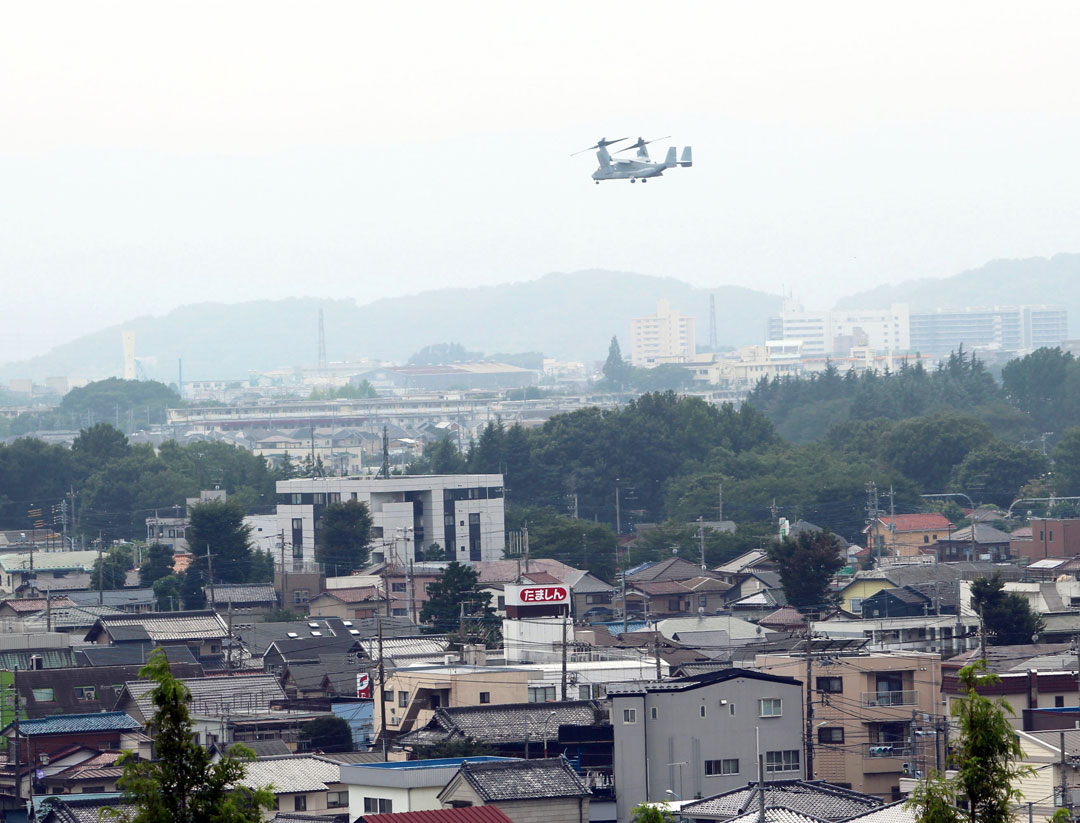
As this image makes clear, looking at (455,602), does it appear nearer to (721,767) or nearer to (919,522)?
(721,767)

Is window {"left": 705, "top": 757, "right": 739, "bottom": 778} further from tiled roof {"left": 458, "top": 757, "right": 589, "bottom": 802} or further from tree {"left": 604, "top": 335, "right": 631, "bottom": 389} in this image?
tree {"left": 604, "top": 335, "right": 631, "bottom": 389}

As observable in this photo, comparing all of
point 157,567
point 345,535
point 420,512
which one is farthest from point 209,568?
point 420,512

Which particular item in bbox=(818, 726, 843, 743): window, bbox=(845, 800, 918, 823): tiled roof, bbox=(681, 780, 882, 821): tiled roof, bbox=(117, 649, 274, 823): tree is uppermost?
bbox=(117, 649, 274, 823): tree

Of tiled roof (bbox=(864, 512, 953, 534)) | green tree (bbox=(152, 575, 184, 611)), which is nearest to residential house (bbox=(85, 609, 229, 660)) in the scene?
green tree (bbox=(152, 575, 184, 611))

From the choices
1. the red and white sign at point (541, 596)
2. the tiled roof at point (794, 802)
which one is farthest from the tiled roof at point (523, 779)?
the red and white sign at point (541, 596)

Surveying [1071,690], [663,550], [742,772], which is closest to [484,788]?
[742,772]

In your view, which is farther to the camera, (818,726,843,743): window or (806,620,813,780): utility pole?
(818,726,843,743): window

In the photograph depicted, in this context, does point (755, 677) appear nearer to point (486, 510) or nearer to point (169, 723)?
point (169, 723)
